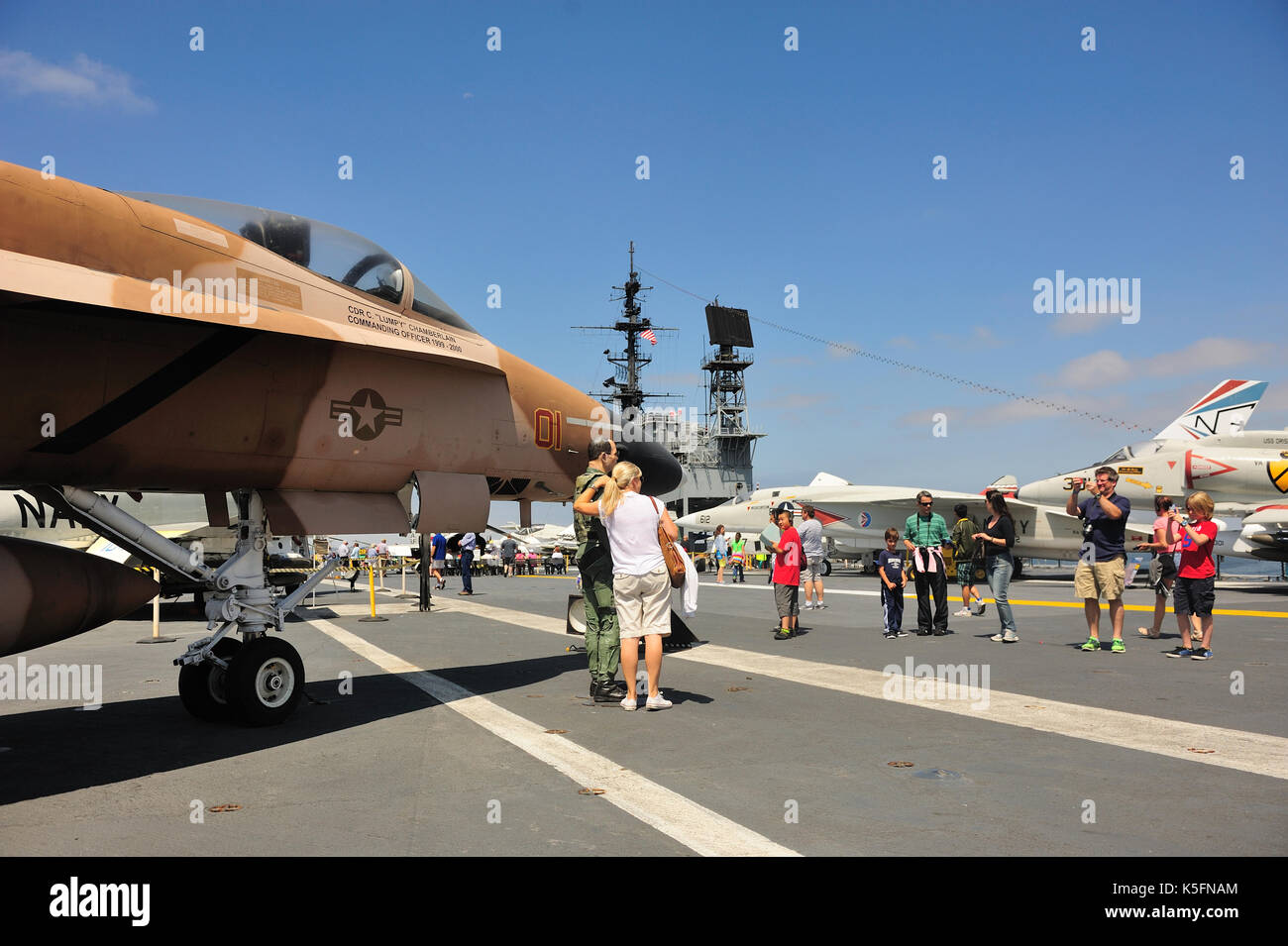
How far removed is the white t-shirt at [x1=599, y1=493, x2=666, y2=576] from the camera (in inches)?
253

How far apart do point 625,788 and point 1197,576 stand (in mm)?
7604

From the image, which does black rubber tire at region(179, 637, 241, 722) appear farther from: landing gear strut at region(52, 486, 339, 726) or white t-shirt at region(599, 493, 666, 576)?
white t-shirt at region(599, 493, 666, 576)

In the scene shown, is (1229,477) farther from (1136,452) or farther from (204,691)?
(204,691)

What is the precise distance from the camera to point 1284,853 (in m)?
3.12

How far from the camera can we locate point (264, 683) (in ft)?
19.4

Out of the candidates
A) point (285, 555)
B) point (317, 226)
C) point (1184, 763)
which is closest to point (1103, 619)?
point (1184, 763)

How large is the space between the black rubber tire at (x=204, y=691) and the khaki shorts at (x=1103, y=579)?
835 cm

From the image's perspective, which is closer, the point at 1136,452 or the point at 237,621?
the point at 237,621

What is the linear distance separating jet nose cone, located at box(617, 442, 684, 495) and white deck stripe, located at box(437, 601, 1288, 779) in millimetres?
2063

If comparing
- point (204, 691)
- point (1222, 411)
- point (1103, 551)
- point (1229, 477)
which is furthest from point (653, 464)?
point (1222, 411)

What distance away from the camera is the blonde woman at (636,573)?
634cm

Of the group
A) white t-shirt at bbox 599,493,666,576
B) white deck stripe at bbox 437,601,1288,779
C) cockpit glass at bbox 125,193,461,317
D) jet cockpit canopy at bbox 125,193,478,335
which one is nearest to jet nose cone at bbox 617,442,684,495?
white t-shirt at bbox 599,493,666,576

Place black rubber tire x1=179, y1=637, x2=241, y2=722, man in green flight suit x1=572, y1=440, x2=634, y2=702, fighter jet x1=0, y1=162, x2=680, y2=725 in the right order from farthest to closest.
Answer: man in green flight suit x1=572, y1=440, x2=634, y2=702 < black rubber tire x1=179, y1=637, x2=241, y2=722 < fighter jet x1=0, y1=162, x2=680, y2=725
